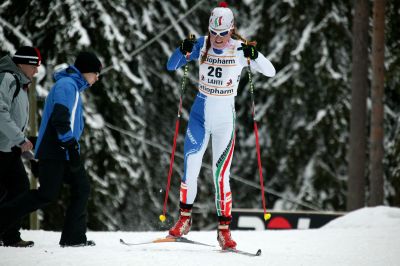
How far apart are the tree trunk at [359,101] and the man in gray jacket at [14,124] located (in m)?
10.8

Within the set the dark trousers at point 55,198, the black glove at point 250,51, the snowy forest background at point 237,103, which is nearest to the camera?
the dark trousers at point 55,198

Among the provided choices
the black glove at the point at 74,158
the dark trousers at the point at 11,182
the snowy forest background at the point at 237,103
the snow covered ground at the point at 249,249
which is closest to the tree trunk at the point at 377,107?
the snowy forest background at the point at 237,103

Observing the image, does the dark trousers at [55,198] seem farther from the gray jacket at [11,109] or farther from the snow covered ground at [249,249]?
the gray jacket at [11,109]

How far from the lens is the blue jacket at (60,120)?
278 inches

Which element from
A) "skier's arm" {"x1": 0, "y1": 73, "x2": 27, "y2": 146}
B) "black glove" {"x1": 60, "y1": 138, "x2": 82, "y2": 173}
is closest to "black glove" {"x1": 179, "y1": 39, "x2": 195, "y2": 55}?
"black glove" {"x1": 60, "y1": 138, "x2": 82, "y2": 173}

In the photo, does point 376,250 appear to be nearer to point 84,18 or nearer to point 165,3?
point 84,18

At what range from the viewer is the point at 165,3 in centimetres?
1958

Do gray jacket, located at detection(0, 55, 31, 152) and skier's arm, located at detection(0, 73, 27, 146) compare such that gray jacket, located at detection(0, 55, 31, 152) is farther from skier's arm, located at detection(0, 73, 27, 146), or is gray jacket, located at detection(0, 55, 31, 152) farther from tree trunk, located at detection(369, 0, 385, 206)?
tree trunk, located at detection(369, 0, 385, 206)

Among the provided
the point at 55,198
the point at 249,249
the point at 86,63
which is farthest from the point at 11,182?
the point at 249,249

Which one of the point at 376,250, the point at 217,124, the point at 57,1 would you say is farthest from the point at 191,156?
the point at 57,1

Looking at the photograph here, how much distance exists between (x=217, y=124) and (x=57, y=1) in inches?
366

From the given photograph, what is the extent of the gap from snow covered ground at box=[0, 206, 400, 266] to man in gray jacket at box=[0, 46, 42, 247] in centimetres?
52

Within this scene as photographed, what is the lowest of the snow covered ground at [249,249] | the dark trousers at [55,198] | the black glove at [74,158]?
the snow covered ground at [249,249]

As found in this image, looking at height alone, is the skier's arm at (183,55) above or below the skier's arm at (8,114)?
above
